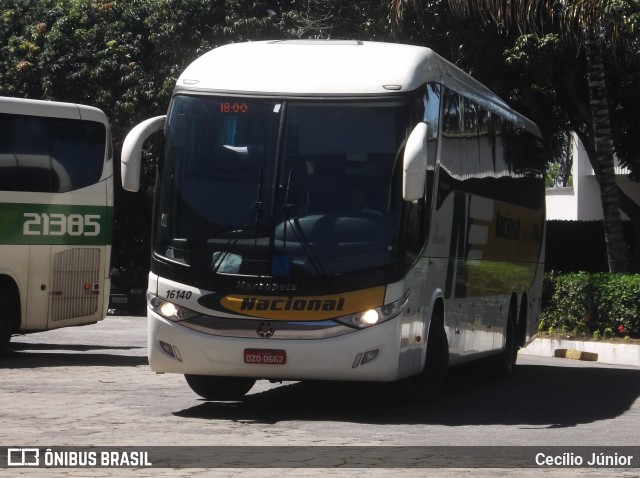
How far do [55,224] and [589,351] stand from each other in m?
8.70

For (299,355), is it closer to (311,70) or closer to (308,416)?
(308,416)

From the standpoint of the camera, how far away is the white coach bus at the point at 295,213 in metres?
11.7

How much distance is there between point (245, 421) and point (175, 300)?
4.10 feet

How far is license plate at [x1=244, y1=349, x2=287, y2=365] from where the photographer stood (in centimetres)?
1168

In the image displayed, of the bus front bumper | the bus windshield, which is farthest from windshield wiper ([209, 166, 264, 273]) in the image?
the bus front bumper

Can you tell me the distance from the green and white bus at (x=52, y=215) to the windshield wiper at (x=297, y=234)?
23.8 ft

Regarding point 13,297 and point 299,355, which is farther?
point 13,297

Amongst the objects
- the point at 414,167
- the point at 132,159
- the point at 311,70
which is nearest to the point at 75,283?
the point at 132,159

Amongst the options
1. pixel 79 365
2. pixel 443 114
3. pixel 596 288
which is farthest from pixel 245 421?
pixel 596 288

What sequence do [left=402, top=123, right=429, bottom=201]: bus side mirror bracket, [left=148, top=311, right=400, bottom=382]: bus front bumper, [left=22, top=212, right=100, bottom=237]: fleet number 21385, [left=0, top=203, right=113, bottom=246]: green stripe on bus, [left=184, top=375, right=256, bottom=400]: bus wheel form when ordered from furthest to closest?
[left=22, top=212, right=100, bottom=237]: fleet number 21385, [left=0, top=203, right=113, bottom=246]: green stripe on bus, [left=184, top=375, right=256, bottom=400]: bus wheel, [left=148, top=311, right=400, bottom=382]: bus front bumper, [left=402, top=123, right=429, bottom=201]: bus side mirror bracket

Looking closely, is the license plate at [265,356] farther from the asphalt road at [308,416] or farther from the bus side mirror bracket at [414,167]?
the bus side mirror bracket at [414,167]

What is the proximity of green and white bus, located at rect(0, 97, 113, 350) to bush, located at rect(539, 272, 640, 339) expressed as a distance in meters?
7.97

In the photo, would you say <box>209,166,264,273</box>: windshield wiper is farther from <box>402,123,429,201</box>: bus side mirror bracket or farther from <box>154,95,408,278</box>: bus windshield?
<box>402,123,429,201</box>: bus side mirror bracket

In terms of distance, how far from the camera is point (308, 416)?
12.2 m
